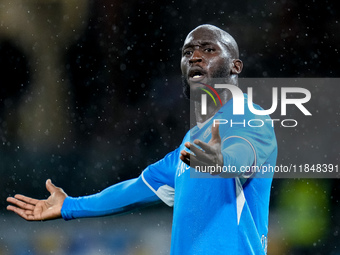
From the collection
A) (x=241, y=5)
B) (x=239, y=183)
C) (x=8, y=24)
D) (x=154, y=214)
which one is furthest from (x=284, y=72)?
(x=239, y=183)

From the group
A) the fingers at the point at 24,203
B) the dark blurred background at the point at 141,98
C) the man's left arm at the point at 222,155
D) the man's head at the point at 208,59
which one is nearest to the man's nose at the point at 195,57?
the man's head at the point at 208,59

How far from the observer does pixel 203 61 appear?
2895 millimetres

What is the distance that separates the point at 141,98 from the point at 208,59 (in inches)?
217

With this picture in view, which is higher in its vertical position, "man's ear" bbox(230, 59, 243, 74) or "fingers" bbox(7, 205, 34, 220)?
"man's ear" bbox(230, 59, 243, 74)

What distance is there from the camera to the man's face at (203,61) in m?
2.88

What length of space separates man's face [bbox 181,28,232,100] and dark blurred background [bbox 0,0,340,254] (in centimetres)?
525

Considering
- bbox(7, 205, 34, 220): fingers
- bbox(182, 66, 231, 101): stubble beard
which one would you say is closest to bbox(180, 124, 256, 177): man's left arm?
bbox(182, 66, 231, 101): stubble beard

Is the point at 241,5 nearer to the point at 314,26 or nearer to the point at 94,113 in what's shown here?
the point at 314,26

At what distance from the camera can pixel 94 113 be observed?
8336 millimetres

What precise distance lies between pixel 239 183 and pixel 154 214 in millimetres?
5832

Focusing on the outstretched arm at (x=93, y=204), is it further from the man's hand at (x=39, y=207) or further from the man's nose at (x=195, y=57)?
the man's nose at (x=195, y=57)

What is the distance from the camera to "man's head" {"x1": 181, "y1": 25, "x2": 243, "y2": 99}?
2.88m

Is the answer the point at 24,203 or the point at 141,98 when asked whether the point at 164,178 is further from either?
the point at 141,98

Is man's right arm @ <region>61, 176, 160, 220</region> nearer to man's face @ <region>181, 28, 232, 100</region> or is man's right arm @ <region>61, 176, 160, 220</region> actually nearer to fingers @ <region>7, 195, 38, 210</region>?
fingers @ <region>7, 195, 38, 210</region>
